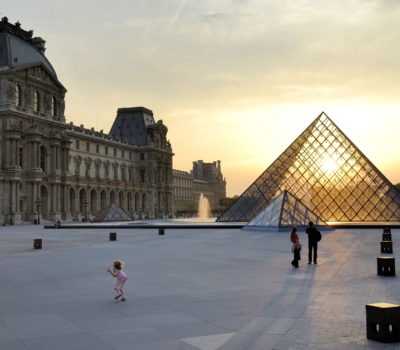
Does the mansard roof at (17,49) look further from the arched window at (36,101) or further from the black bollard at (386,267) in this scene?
the black bollard at (386,267)

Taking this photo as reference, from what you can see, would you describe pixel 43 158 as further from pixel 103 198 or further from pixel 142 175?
pixel 142 175

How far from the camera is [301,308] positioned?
27.1 feet

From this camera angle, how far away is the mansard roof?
193ft

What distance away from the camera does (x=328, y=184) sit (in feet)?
139

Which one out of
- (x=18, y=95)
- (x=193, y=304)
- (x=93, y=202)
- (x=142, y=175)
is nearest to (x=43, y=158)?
(x=18, y=95)

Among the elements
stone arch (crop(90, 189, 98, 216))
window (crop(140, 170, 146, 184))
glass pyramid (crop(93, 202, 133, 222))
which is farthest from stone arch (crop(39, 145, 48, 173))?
window (crop(140, 170, 146, 184))

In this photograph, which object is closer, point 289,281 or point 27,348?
point 27,348

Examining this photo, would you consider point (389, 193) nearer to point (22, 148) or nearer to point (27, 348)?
point (27, 348)

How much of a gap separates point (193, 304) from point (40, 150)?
5866 cm

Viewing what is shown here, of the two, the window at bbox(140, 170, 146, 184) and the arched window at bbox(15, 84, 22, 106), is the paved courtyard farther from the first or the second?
the window at bbox(140, 170, 146, 184)

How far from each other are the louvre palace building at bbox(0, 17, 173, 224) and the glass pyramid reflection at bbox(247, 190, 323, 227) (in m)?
33.4

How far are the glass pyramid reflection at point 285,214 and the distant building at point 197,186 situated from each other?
270 ft

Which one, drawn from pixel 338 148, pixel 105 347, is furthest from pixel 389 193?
pixel 105 347

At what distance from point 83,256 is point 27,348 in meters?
11.6
